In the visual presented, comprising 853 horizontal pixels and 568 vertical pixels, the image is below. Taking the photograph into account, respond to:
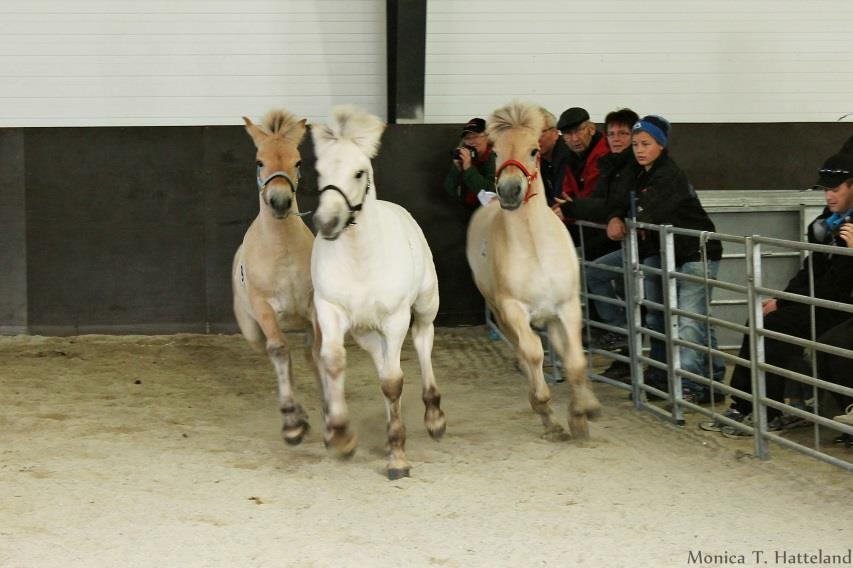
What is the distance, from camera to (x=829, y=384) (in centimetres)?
427

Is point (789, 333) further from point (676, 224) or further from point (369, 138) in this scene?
point (369, 138)

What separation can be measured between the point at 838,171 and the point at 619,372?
2278 mm

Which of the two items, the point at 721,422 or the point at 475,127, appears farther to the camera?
the point at 475,127

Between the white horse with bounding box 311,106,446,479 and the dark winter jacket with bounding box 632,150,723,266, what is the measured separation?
1517 mm

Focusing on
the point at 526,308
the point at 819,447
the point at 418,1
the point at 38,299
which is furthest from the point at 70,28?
the point at 819,447

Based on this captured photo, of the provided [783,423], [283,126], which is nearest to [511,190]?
[283,126]

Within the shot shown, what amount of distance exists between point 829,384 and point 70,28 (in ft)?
21.8

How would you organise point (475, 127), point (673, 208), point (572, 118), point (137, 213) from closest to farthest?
point (673, 208), point (572, 118), point (475, 127), point (137, 213)

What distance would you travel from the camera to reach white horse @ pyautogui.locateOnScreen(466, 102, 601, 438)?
5184 millimetres

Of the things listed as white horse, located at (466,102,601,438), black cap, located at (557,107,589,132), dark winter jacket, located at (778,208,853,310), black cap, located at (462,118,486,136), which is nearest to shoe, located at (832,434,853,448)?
dark winter jacket, located at (778,208,853,310)

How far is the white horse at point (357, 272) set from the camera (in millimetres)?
4422

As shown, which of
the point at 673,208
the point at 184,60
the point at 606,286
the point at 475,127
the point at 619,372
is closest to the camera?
the point at 673,208

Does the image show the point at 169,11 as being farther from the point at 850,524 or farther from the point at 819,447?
the point at 850,524

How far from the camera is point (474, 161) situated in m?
8.05
